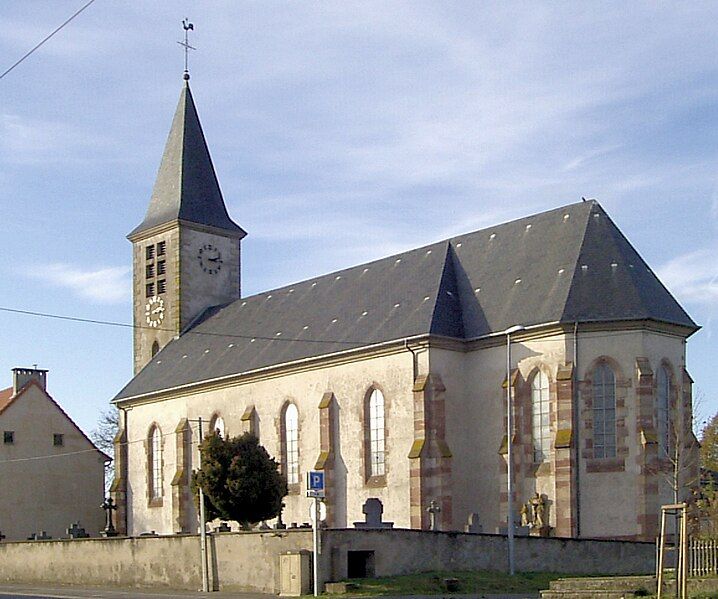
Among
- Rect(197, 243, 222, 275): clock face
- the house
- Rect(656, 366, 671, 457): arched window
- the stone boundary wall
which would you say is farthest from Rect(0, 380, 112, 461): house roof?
Rect(656, 366, 671, 457): arched window

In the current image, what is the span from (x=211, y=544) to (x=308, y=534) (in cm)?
450

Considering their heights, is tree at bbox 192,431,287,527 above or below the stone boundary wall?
above

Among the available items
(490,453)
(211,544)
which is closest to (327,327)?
(490,453)

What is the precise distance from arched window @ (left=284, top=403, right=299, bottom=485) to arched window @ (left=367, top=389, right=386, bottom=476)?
497cm

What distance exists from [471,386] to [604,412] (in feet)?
19.0

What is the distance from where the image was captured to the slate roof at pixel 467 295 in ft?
148

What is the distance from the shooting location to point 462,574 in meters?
34.6

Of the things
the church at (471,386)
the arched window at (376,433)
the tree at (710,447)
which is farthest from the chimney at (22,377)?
the tree at (710,447)

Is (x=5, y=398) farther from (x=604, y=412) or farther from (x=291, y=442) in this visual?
(x=604, y=412)

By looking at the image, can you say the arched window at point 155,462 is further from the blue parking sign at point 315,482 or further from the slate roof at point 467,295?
the blue parking sign at point 315,482

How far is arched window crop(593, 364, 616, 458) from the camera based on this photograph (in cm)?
4378

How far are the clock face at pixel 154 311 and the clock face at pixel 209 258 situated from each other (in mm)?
3100

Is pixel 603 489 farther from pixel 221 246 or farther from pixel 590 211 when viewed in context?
pixel 221 246

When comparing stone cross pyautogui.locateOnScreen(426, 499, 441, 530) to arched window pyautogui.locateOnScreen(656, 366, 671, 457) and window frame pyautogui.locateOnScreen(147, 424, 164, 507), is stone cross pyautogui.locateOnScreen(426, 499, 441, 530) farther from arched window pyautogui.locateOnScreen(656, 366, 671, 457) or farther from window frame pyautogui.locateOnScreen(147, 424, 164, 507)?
window frame pyautogui.locateOnScreen(147, 424, 164, 507)
